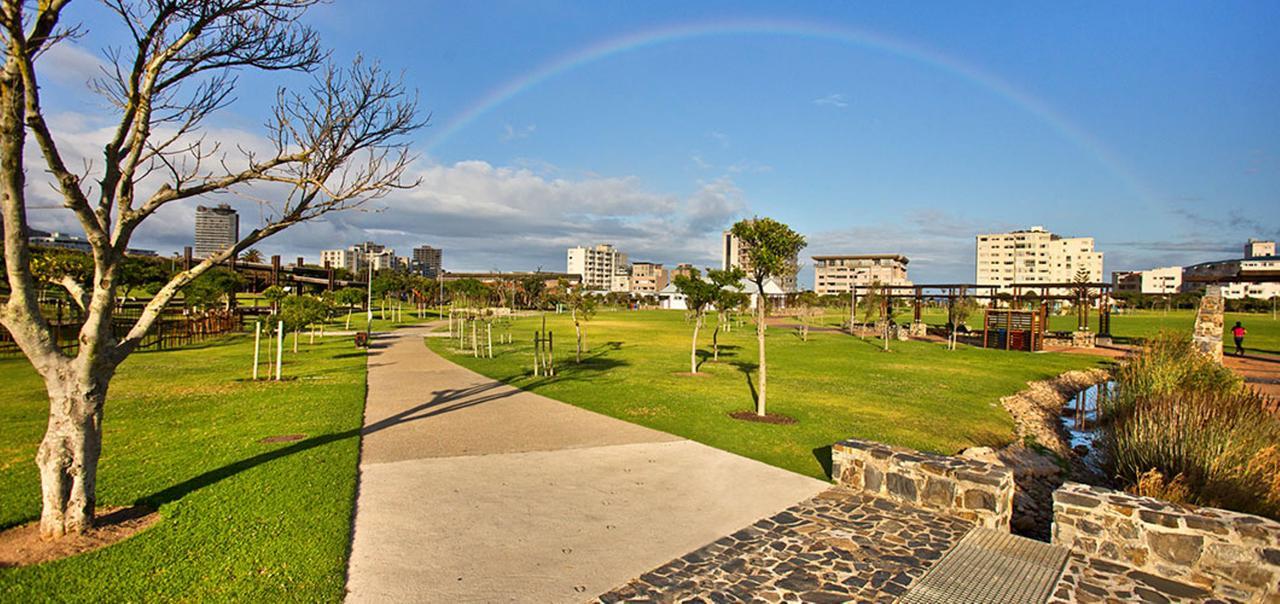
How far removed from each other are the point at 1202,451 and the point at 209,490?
12.0 meters

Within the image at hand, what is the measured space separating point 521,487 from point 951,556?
4823 millimetres

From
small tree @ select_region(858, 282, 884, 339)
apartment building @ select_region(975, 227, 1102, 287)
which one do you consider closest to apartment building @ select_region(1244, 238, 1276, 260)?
apartment building @ select_region(975, 227, 1102, 287)

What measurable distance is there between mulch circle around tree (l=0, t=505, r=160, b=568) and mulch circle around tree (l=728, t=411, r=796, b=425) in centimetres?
924

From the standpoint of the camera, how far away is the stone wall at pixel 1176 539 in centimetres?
495

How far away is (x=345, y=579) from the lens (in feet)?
16.2

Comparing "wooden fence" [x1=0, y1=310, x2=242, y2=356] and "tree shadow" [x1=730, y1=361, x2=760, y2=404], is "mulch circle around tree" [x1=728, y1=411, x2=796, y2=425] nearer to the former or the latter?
"tree shadow" [x1=730, y1=361, x2=760, y2=404]

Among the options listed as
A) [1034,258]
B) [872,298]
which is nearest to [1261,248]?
[1034,258]

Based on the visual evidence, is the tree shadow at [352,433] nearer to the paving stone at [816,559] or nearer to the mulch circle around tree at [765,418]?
the paving stone at [816,559]

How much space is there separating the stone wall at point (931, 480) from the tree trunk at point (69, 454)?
8.03 metres

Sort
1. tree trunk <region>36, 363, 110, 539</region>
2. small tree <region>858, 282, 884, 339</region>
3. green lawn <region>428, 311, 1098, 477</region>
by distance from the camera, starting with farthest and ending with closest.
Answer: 1. small tree <region>858, 282, 884, 339</region>
2. green lawn <region>428, 311, 1098, 477</region>
3. tree trunk <region>36, 363, 110, 539</region>

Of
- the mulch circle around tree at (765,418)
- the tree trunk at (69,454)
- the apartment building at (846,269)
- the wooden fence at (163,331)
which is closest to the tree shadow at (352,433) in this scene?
the tree trunk at (69,454)

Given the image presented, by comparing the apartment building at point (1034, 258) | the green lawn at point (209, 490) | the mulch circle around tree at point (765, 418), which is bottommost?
the mulch circle around tree at point (765, 418)

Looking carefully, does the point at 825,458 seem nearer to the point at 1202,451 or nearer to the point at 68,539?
the point at 1202,451

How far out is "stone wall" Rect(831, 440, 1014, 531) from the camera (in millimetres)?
6543
